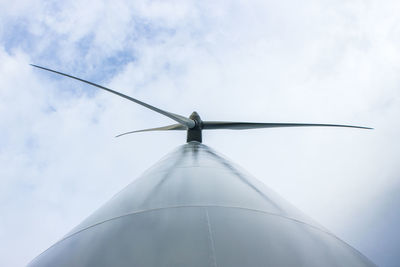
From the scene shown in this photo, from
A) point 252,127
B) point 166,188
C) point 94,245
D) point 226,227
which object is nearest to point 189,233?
point 226,227

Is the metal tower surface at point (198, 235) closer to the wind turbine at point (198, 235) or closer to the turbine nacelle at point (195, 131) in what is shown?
the wind turbine at point (198, 235)

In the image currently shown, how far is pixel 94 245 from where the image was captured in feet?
12.7

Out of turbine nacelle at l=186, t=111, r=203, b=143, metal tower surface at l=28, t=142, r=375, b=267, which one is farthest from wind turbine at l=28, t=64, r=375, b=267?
turbine nacelle at l=186, t=111, r=203, b=143

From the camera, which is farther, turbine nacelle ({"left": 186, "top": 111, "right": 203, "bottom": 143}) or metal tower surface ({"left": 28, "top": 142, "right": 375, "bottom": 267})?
turbine nacelle ({"left": 186, "top": 111, "right": 203, "bottom": 143})

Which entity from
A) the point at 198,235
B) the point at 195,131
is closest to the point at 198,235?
the point at 198,235

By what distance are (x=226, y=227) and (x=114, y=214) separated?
6.02ft

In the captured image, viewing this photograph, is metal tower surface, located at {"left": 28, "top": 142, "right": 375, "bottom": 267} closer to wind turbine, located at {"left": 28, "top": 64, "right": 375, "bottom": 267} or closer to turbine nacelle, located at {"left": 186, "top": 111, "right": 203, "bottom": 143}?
wind turbine, located at {"left": 28, "top": 64, "right": 375, "bottom": 267}

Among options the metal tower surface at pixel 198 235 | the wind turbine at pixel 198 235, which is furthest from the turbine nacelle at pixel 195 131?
the metal tower surface at pixel 198 235

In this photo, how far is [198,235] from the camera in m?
3.79

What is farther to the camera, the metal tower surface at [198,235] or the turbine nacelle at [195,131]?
the turbine nacelle at [195,131]

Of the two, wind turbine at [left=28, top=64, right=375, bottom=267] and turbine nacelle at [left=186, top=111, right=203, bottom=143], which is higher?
turbine nacelle at [left=186, top=111, right=203, bottom=143]

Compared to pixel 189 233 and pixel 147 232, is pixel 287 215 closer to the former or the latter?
pixel 189 233

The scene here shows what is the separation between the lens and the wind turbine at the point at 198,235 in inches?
137

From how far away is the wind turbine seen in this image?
3480mm
